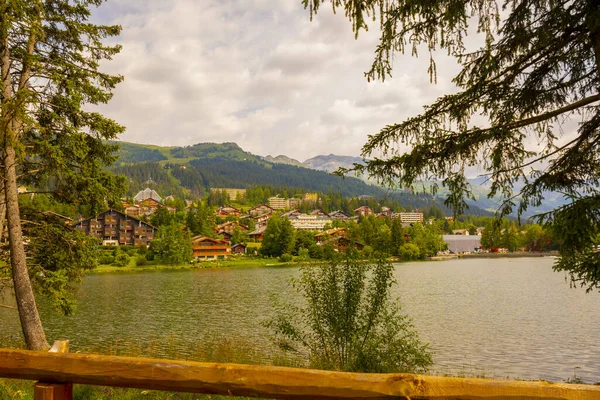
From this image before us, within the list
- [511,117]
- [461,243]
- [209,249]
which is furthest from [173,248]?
[461,243]

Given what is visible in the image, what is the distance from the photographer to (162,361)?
2.83m

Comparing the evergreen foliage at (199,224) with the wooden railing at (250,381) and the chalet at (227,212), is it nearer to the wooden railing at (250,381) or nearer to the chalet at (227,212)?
the chalet at (227,212)

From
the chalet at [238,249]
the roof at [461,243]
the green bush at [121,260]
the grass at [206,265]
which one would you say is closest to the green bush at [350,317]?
the grass at [206,265]

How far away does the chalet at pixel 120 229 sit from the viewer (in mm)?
110875

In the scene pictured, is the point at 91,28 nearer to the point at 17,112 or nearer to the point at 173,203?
the point at 17,112

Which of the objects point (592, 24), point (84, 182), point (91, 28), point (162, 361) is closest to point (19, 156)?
point (84, 182)

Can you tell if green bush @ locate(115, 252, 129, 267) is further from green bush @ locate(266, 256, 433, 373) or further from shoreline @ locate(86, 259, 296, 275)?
green bush @ locate(266, 256, 433, 373)

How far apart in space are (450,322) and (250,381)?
24.2 metres

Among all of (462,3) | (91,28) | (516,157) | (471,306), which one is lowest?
(471,306)

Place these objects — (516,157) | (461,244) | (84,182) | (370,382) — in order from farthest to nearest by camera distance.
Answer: (461,244), (84,182), (516,157), (370,382)

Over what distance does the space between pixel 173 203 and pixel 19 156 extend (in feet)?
566

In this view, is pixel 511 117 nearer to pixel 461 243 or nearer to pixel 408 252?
pixel 408 252

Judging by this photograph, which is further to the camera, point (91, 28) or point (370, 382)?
point (91, 28)

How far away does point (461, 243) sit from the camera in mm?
152750
